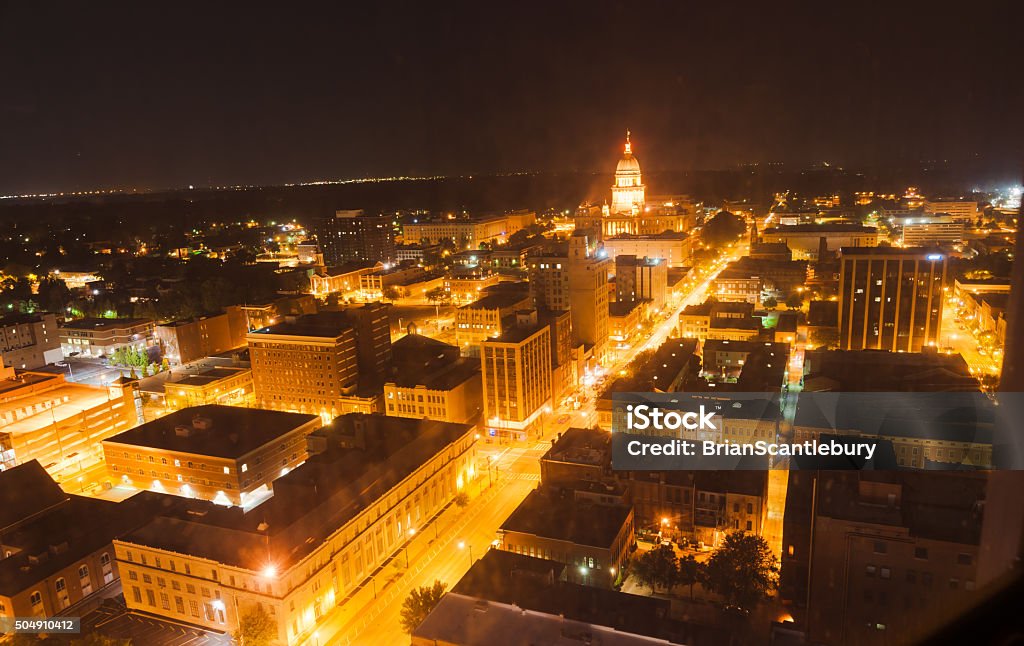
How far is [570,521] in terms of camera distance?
654cm

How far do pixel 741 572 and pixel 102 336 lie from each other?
14.3 m

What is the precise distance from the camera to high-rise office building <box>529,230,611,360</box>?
12.7 metres

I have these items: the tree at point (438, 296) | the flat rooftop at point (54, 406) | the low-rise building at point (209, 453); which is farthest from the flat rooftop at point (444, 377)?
the tree at point (438, 296)

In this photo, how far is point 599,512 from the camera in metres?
6.66

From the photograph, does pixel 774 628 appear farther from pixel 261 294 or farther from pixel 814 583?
pixel 261 294

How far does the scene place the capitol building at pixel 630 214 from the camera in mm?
25016

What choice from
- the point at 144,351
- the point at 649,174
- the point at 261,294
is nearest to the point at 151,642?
the point at 144,351

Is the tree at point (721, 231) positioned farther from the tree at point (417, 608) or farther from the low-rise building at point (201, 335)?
the tree at point (417, 608)

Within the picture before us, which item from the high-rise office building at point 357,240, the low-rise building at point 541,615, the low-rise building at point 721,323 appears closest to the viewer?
the low-rise building at point 541,615

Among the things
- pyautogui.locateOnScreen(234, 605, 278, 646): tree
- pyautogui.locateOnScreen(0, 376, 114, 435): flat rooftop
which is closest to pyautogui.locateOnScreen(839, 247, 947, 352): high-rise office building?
pyautogui.locateOnScreen(234, 605, 278, 646): tree

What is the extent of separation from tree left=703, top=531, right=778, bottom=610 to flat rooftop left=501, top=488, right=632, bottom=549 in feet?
3.03

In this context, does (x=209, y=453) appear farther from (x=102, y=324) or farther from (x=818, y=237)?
(x=818, y=237)

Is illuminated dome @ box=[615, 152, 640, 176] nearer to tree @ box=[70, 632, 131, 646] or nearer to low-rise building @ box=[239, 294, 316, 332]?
low-rise building @ box=[239, 294, 316, 332]

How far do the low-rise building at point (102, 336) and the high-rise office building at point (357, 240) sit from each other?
1189 centimetres
